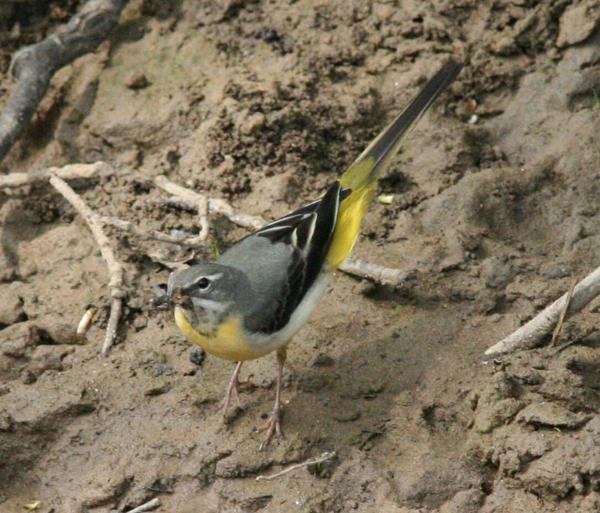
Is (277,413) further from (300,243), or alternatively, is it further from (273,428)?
(300,243)

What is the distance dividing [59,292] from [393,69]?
3.48m

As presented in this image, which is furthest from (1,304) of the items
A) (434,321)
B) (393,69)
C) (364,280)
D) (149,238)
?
(393,69)

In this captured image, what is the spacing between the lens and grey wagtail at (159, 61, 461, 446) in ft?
21.6

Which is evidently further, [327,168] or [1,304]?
[327,168]

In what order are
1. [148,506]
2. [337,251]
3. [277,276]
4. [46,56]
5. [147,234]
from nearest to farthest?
[148,506] → [277,276] → [337,251] → [147,234] → [46,56]

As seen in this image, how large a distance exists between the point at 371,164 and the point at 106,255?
83.8 inches

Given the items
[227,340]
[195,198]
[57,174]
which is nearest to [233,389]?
[227,340]

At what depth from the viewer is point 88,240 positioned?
8.24 metres

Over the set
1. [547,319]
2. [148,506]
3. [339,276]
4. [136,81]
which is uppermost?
[136,81]

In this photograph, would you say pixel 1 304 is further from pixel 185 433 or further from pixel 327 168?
pixel 327 168

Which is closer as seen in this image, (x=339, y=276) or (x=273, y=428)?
(x=273, y=428)

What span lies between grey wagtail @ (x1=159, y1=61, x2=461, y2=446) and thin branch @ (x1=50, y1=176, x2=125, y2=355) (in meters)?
0.88

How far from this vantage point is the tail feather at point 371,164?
7465 mm

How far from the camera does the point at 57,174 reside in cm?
841
